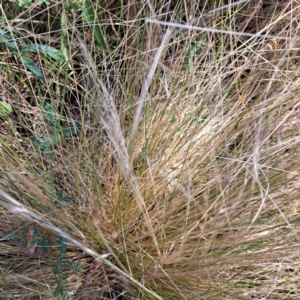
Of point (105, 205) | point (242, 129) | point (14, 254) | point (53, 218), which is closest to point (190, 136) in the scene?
point (242, 129)

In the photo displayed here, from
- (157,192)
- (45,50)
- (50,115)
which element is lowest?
(157,192)

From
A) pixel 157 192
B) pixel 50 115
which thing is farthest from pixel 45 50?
pixel 157 192

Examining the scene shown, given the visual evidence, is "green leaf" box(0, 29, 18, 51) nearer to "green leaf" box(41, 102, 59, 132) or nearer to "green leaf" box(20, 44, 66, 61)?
"green leaf" box(20, 44, 66, 61)

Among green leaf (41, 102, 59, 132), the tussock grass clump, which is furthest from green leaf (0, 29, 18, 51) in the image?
green leaf (41, 102, 59, 132)

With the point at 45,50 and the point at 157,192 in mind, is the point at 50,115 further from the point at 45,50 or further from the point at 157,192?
the point at 157,192

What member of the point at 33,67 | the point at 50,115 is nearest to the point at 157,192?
the point at 50,115

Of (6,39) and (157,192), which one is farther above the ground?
(6,39)

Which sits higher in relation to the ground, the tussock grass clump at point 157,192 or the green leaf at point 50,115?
the green leaf at point 50,115

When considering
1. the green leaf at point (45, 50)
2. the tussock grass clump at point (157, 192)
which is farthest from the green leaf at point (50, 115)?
the green leaf at point (45, 50)

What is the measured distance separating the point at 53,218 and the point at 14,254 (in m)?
0.21

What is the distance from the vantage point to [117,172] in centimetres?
102

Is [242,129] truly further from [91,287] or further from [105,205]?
[91,287]

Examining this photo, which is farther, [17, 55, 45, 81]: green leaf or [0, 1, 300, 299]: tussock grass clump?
[17, 55, 45, 81]: green leaf

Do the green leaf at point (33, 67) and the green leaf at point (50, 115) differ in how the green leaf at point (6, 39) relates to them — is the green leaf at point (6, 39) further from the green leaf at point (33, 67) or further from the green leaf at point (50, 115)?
the green leaf at point (50, 115)
